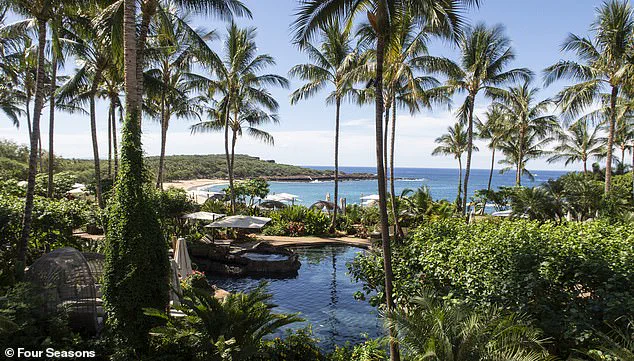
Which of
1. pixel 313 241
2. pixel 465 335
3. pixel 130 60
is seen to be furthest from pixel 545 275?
pixel 313 241

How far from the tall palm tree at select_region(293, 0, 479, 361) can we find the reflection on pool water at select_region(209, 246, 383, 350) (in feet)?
7.49

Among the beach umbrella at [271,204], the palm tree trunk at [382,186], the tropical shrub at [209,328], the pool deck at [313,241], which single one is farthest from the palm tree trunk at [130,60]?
the beach umbrella at [271,204]

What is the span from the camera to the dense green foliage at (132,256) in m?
6.28

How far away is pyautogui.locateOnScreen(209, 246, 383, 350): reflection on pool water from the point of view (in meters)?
9.30

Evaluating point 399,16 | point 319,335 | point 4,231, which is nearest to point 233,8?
point 399,16

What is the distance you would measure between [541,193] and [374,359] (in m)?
12.7

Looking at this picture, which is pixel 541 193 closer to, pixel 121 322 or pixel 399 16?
pixel 399 16

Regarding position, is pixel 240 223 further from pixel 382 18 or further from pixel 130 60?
pixel 382 18

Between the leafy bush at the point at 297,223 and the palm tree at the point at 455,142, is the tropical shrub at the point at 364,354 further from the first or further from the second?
the palm tree at the point at 455,142

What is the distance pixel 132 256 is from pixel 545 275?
6.70 meters

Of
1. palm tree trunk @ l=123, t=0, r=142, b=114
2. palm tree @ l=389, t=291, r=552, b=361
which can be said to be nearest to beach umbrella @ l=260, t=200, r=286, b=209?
palm tree trunk @ l=123, t=0, r=142, b=114

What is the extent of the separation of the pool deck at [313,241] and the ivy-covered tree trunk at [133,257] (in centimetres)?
1207

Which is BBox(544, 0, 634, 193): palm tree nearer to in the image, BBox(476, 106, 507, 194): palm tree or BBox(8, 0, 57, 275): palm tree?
BBox(476, 106, 507, 194): palm tree

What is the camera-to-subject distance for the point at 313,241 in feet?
64.6
